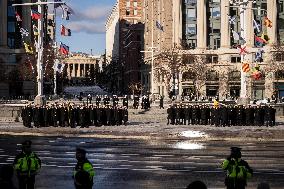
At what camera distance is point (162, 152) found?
2227cm

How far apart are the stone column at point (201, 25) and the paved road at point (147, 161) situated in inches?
2679

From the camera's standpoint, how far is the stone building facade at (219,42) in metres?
89.4

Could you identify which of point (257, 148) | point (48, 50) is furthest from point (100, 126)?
point (48, 50)

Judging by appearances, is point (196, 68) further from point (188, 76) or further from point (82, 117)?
point (82, 117)

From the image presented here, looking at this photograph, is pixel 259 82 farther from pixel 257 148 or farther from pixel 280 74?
pixel 257 148

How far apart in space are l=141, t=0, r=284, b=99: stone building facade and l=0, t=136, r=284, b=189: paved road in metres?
61.8

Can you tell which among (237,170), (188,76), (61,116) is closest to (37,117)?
(61,116)

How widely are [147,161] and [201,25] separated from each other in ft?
256

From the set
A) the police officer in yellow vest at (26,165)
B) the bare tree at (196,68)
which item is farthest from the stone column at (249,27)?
the police officer in yellow vest at (26,165)

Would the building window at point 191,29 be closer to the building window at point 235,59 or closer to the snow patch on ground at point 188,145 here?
the building window at point 235,59

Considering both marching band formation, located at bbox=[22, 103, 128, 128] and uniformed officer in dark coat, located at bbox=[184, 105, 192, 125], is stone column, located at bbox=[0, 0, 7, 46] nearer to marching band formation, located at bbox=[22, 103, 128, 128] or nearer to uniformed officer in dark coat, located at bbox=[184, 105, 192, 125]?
marching band formation, located at bbox=[22, 103, 128, 128]

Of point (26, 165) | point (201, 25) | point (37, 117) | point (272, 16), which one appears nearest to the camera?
point (26, 165)

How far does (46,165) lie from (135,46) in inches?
4931

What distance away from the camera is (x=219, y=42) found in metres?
95.6
